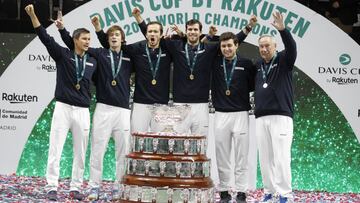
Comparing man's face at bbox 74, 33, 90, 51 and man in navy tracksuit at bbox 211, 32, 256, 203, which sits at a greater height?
man's face at bbox 74, 33, 90, 51

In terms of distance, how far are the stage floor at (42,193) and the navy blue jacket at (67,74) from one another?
997 millimetres

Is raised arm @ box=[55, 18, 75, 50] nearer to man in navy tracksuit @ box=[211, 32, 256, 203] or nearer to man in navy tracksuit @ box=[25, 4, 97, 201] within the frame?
man in navy tracksuit @ box=[25, 4, 97, 201]

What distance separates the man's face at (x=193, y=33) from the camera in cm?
841

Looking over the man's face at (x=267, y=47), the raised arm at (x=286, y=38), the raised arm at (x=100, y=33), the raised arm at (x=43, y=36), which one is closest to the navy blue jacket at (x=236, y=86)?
the man's face at (x=267, y=47)

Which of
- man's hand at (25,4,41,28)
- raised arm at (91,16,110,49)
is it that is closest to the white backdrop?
raised arm at (91,16,110,49)

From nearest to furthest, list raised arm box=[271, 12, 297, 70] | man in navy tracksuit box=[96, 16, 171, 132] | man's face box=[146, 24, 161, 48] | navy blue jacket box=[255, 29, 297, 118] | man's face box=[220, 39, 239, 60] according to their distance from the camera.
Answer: raised arm box=[271, 12, 297, 70]
navy blue jacket box=[255, 29, 297, 118]
man's face box=[220, 39, 239, 60]
man's face box=[146, 24, 161, 48]
man in navy tracksuit box=[96, 16, 171, 132]

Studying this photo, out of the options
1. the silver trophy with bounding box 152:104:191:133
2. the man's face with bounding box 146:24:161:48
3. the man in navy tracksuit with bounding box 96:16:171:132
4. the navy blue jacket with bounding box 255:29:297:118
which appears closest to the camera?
the silver trophy with bounding box 152:104:191:133

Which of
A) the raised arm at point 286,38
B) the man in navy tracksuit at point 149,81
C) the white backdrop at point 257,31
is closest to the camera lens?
the raised arm at point 286,38

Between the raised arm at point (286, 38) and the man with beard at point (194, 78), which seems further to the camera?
the man with beard at point (194, 78)

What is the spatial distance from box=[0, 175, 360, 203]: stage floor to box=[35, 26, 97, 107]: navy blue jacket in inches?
39.2

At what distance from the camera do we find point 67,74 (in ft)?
27.5

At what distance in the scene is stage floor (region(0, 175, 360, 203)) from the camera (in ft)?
27.4

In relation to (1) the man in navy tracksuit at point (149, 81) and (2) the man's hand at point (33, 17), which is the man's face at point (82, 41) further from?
(2) the man's hand at point (33, 17)

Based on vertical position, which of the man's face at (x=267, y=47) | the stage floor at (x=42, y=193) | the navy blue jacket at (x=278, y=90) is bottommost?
the stage floor at (x=42, y=193)
